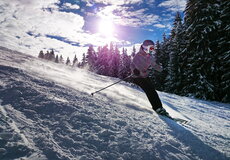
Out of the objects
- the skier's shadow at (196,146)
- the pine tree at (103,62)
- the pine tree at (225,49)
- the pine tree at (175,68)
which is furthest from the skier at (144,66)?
the pine tree at (103,62)

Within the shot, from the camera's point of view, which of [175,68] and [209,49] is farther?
[175,68]

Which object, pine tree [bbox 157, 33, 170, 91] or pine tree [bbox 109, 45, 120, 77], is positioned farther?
pine tree [bbox 109, 45, 120, 77]

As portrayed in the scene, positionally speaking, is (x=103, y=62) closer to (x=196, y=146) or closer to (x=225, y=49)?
(x=225, y=49)

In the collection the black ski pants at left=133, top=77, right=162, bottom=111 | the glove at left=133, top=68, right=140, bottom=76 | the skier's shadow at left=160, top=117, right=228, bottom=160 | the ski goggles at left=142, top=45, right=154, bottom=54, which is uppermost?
the ski goggles at left=142, top=45, right=154, bottom=54

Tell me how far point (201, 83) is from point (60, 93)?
1585cm

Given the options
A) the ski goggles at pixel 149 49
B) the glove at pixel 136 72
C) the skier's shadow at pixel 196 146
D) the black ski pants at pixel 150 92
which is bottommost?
the skier's shadow at pixel 196 146

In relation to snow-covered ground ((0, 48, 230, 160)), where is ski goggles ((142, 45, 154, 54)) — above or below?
above

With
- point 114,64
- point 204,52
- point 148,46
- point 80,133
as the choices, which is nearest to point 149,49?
point 148,46

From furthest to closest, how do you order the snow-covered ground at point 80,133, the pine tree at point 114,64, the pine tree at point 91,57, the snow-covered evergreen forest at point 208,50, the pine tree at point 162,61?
the pine tree at point 91,57, the pine tree at point 114,64, the pine tree at point 162,61, the snow-covered evergreen forest at point 208,50, the snow-covered ground at point 80,133

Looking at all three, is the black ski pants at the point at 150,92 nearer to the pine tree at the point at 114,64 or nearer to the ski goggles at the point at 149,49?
the ski goggles at the point at 149,49

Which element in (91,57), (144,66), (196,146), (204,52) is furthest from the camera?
(91,57)

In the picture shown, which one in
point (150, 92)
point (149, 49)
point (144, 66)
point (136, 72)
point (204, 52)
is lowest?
point (150, 92)

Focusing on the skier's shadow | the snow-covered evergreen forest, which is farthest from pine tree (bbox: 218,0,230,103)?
the skier's shadow

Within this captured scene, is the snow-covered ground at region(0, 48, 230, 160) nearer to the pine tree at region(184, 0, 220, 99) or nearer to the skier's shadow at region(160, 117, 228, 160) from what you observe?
the skier's shadow at region(160, 117, 228, 160)
